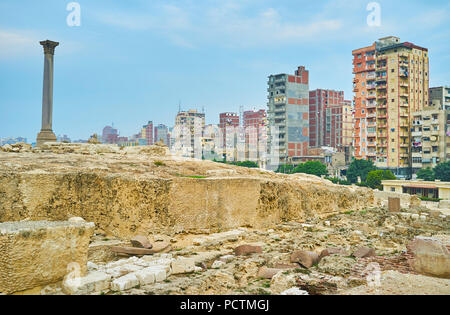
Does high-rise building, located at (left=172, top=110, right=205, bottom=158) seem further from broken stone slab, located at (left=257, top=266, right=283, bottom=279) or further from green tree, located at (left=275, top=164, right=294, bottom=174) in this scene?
broken stone slab, located at (left=257, top=266, right=283, bottom=279)

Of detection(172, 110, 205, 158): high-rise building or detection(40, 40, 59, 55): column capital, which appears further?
detection(172, 110, 205, 158): high-rise building

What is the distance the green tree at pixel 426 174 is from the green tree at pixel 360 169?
5.88m

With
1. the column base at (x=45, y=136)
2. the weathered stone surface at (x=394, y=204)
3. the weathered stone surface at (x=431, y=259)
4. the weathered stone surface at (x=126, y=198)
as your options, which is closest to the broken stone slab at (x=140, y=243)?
the weathered stone surface at (x=126, y=198)

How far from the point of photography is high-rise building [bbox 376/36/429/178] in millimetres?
52125

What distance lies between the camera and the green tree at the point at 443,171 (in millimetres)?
46312

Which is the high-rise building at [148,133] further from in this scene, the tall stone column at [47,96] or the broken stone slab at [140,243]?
the broken stone slab at [140,243]

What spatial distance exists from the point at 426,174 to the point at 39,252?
50214 mm

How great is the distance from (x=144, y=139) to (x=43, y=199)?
69865mm

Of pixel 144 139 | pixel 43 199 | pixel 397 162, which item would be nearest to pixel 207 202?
A: pixel 43 199

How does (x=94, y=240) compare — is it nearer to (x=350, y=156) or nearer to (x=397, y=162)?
(x=397, y=162)

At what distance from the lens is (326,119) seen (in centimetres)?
8788

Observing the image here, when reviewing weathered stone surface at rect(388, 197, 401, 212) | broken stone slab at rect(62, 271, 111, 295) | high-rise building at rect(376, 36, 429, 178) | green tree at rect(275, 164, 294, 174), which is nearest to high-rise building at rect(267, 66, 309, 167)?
green tree at rect(275, 164, 294, 174)

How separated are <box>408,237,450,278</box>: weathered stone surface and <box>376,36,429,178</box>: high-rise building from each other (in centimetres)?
4945

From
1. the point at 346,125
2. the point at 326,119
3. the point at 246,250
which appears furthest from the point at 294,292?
the point at 326,119
